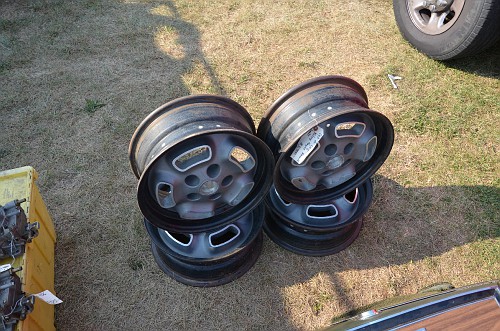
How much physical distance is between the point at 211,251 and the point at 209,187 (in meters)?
0.49

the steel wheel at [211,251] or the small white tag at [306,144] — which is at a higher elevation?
the small white tag at [306,144]

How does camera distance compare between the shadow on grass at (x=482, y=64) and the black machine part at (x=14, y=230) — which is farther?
the shadow on grass at (x=482, y=64)

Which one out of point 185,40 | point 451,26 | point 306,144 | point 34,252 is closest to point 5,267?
point 34,252

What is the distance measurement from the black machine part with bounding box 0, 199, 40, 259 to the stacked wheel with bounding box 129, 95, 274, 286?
70cm

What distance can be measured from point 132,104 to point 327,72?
6.96 ft

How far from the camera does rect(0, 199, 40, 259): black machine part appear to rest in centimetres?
247

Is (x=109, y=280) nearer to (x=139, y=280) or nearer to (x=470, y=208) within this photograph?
(x=139, y=280)

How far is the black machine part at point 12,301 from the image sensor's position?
2.21m

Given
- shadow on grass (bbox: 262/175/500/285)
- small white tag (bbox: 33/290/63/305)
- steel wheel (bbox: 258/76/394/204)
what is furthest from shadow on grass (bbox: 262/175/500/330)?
small white tag (bbox: 33/290/63/305)

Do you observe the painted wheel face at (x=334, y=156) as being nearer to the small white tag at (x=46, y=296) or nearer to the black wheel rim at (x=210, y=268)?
the black wheel rim at (x=210, y=268)

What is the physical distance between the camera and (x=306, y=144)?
2.62m

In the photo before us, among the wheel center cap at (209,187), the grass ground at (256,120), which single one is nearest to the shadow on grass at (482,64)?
the grass ground at (256,120)

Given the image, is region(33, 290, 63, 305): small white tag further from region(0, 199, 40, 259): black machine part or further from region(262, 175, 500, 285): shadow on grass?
region(262, 175, 500, 285): shadow on grass

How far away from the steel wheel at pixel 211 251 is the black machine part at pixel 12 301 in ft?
2.75
